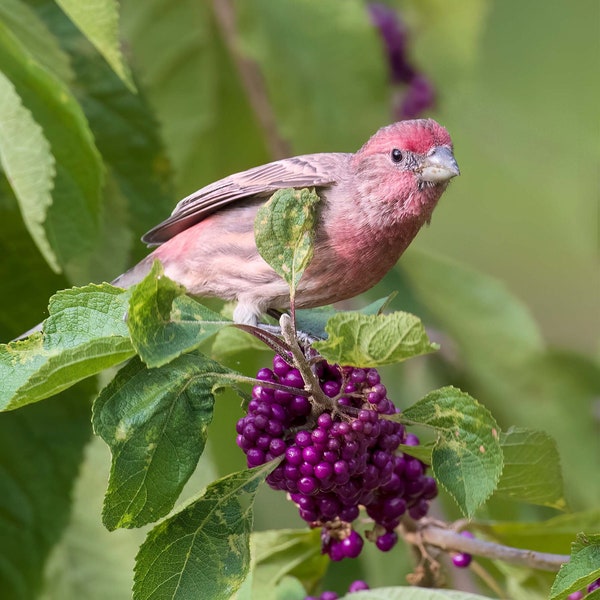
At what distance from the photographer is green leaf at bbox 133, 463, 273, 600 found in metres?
2.25

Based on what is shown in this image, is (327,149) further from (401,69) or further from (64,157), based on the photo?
(64,157)

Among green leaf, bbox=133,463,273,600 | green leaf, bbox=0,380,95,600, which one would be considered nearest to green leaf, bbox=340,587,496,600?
green leaf, bbox=133,463,273,600

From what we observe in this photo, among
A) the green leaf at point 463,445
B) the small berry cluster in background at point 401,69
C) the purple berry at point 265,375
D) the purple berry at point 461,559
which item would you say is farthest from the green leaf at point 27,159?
the small berry cluster in background at point 401,69

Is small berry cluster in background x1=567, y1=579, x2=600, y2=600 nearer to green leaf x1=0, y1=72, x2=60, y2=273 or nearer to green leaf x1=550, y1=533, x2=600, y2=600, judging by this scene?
green leaf x1=550, y1=533, x2=600, y2=600

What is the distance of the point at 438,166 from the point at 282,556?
4.09 ft

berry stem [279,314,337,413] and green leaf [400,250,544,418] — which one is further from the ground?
berry stem [279,314,337,413]

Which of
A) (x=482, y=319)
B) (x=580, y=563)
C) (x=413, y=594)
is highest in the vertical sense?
(x=580, y=563)

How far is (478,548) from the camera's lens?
272 cm

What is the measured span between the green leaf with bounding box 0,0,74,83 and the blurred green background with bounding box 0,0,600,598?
7 centimetres

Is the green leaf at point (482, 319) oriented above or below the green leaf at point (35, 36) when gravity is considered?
below

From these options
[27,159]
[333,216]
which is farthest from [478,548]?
[27,159]

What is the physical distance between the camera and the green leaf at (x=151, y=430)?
7.20ft

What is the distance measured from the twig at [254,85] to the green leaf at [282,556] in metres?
1.91

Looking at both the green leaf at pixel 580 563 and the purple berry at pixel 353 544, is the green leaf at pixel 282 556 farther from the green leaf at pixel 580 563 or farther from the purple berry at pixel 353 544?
the green leaf at pixel 580 563
